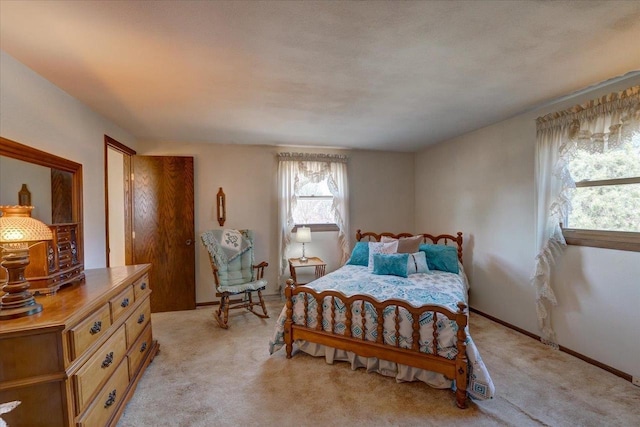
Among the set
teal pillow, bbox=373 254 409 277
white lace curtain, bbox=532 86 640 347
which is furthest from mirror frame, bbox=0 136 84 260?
white lace curtain, bbox=532 86 640 347

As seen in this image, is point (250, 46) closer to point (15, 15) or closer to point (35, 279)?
point (15, 15)

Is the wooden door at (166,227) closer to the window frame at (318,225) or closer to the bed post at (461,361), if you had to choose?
the window frame at (318,225)

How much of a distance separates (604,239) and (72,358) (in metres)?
3.87

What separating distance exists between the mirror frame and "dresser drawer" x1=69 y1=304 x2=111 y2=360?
79 centimetres

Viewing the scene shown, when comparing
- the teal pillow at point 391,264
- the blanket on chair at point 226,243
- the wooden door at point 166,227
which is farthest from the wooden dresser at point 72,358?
the teal pillow at point 391,264

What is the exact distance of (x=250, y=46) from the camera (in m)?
1.72

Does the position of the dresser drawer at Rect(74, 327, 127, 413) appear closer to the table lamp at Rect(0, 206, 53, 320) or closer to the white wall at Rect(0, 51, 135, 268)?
the table lamp at Rect(0, 206, 53, 320)

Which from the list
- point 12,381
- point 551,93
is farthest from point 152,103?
point 551,93

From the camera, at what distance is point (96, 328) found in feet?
5.41

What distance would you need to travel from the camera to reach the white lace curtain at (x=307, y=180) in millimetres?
4438

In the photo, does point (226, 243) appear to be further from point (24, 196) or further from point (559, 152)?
point (559, 152)

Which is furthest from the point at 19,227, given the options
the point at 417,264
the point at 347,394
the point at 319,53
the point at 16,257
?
the point at 417,264

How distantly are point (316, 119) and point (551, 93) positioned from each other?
2.21m

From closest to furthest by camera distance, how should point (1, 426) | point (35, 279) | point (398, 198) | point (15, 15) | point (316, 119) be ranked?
point (1, 426) < point (15, 15) < point (35, 279) < point (316, 119) < point (398, 198)
